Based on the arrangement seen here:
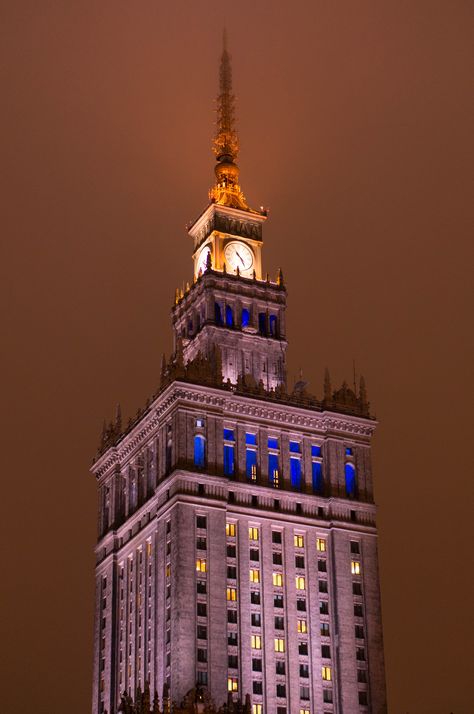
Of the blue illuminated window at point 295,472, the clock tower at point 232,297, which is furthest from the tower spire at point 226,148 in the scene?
the blue illuminated window at point 295,472

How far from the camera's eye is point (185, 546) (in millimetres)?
146250

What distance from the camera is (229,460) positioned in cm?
15575

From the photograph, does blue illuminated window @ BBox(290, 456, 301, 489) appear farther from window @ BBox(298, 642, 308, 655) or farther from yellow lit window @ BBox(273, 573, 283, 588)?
window @ BBox(298, 642, 308, 655)

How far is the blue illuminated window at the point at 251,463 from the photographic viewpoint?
156m

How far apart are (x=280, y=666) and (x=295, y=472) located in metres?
21.8

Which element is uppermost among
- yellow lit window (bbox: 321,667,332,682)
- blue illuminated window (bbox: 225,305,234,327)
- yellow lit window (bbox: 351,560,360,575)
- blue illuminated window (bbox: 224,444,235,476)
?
blue illuminated window (bbox: 225,305,234,327)

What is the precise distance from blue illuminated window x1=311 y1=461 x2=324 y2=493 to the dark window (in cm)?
1989

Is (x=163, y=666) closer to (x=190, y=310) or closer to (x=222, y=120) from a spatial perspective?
(x=190, y=310)

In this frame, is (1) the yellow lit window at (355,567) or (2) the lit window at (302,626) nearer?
(2) the lit window at (302,626)

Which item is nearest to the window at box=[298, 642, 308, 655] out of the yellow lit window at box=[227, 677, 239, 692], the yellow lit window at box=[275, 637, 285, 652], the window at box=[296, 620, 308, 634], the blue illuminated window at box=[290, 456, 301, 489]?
the window at box=[296, 620, 308, 634]

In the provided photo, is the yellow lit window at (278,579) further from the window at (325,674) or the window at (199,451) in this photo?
the window at (199,451)

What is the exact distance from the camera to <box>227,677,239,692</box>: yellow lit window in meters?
143

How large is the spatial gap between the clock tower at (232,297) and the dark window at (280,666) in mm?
31205

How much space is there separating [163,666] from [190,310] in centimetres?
4605
